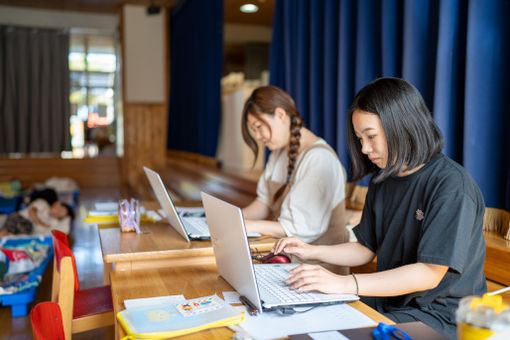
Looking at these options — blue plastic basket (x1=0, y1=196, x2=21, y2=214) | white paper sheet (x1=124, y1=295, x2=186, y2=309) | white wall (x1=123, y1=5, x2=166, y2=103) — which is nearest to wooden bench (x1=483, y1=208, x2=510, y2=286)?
white paper sheet (x1=124, y1=295, x2=186, y2=309)

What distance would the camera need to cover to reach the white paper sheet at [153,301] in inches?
44.1

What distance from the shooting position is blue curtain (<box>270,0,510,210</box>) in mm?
1791

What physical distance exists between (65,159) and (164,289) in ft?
27.8

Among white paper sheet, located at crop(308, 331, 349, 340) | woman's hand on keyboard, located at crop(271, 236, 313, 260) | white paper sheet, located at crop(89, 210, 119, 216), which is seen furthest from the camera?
white paper sheet, located at crop(89, 210, 119, 216)

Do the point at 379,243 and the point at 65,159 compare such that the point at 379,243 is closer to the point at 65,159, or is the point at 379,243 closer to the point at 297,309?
the point at 297,309

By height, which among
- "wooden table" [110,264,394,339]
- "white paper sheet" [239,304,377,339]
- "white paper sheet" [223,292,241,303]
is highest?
"white paper sheet" [239,304,377,339]

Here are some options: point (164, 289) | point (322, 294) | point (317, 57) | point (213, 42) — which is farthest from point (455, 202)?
point (213, 42)

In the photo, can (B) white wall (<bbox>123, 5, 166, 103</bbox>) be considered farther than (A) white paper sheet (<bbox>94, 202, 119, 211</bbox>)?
Yes

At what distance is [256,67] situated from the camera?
8555 mm

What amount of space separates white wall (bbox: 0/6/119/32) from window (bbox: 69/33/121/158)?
109cm

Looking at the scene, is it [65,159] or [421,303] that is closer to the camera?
[421,303]

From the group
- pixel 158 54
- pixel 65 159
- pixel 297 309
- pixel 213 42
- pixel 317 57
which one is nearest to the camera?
pixel 297 309

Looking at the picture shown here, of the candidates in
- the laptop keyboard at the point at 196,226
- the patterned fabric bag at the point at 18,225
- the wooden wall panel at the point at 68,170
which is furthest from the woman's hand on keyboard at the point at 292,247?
the wooden wall panel at the point at 68,170

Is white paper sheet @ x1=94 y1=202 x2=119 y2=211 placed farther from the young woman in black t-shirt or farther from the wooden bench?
the wooden bench
